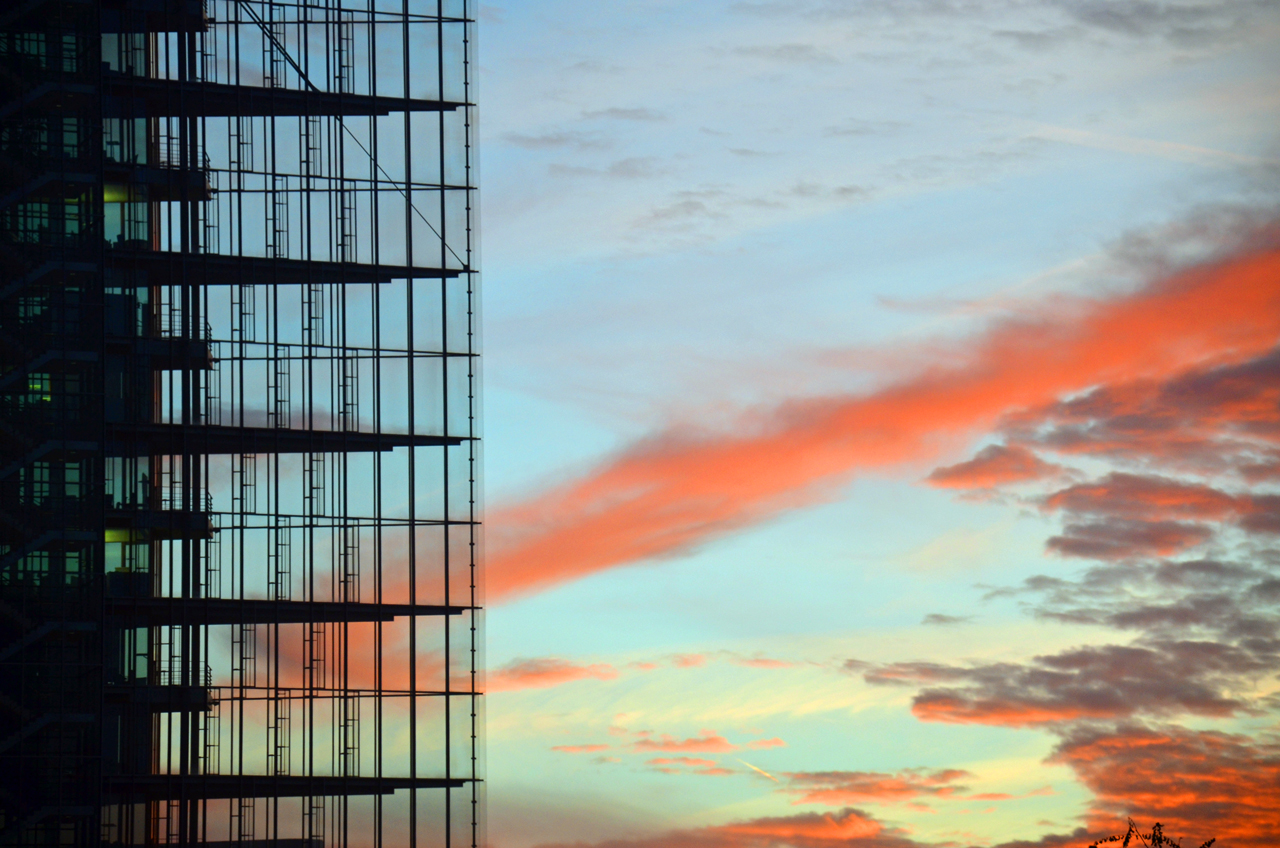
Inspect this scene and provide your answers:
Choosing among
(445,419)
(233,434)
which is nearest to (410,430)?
(445,419)

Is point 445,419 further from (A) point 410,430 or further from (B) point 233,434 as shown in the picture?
(B) point 233,434

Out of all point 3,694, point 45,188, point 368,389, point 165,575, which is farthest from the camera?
point 368,389

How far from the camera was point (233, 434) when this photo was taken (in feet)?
203

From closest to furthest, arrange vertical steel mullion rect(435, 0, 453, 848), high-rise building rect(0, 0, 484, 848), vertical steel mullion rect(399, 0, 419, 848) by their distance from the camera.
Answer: high-rise building rect(0, 0, 484, 848) → vertical steel mullion rect(435, 0, 453, 848) → vertical steel mullion rect(399, 0, 419, 848)

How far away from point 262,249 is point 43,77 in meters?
9.68

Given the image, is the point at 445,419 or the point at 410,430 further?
the point at 445,419

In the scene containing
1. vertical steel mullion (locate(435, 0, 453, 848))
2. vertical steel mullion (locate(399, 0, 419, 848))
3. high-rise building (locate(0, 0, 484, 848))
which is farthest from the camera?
vertical steel mullion (locate(399, 0, 419, 848))

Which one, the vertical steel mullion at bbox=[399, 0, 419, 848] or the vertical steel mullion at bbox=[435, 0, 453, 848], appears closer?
the vertical steel mullion at bbox=[435, 0, 453, 848]

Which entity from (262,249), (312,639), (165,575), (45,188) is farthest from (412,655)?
(45,188)

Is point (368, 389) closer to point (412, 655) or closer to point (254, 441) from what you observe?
point (254, 441)

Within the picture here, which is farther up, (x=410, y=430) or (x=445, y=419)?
(x=445, y=419)

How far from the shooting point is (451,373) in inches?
2638

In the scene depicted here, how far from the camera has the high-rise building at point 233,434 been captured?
56.4m

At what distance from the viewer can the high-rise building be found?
185 ft
